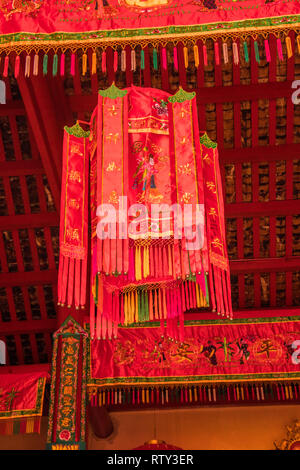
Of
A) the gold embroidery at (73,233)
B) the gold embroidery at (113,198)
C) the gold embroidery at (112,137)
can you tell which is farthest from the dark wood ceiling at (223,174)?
the gold embroidery at (113,198)

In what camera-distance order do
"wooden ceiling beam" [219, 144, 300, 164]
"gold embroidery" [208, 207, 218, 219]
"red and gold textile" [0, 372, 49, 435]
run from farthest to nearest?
1. "red and gold textile" [0, 372, 49, 435]
2. "wooden ceiling beam" [219, 144, 300, 164]
3. "gold embroidery" [208, 207, 218, 219]

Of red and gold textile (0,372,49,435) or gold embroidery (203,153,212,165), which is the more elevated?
gold embroidery (203,153,212,165)

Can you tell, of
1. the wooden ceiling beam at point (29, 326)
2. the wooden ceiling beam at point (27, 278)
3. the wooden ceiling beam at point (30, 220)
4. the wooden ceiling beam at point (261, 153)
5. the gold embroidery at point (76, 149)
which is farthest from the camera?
the wooden ceiling beam at point (29, 326)

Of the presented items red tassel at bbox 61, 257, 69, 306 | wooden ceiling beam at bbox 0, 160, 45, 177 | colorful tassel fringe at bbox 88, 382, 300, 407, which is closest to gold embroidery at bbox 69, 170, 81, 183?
red tassel at bbox 61, 257, 69, 306

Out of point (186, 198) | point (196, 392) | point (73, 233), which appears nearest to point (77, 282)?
point (73, 233)

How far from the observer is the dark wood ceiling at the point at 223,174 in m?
4.63

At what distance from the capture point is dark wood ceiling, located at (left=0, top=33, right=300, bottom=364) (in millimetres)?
4633

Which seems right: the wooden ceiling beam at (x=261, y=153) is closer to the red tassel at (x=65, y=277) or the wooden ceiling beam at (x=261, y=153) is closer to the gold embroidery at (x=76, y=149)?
the gold embroidery at (x=76, y=149)

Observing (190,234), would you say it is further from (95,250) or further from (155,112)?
(155,112)

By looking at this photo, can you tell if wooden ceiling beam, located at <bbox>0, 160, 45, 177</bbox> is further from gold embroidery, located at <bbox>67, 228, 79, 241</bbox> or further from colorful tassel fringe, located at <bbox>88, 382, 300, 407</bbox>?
colorful tassel fringe, located at <bbox>88, 382, 300, 407</bbox>

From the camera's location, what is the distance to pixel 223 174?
17.4 feet
